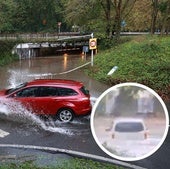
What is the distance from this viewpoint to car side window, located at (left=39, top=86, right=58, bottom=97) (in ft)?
46.3

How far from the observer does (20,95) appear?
46.8ft

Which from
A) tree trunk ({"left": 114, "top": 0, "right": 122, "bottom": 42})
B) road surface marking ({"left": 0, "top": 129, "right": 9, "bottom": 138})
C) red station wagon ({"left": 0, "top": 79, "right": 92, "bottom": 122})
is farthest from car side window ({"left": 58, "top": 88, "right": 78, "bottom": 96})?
tree trunk ({"left": 114, "top": 0, "right": 122, "bottom": 42})

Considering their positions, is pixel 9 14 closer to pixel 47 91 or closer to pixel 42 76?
pixel 42 76

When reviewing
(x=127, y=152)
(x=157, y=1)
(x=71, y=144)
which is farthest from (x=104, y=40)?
(x=127, y=152)

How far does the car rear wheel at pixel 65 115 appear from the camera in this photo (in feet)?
46.2

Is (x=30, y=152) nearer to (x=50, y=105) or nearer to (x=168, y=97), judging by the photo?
(x=50, y=105)

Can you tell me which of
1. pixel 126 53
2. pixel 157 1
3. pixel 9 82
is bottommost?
pixel 9 82

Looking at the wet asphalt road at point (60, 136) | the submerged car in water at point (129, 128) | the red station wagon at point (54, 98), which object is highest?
the submerged car in water at point (129, 128)

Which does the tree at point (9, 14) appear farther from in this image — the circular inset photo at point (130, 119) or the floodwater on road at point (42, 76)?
the circular inset photo at point (130, 119)

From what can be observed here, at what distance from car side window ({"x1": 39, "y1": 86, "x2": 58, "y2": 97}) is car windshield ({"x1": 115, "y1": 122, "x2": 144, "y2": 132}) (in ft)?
36.0

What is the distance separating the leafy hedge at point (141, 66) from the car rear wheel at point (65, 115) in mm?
7019

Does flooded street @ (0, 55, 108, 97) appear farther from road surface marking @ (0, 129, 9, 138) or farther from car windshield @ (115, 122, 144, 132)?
car windshield @ (115, 122, 144, 132)

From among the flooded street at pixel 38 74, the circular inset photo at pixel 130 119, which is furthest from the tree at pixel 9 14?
the circular inset photo at pixel 130 119

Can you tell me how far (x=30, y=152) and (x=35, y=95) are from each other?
4044 millimetres
